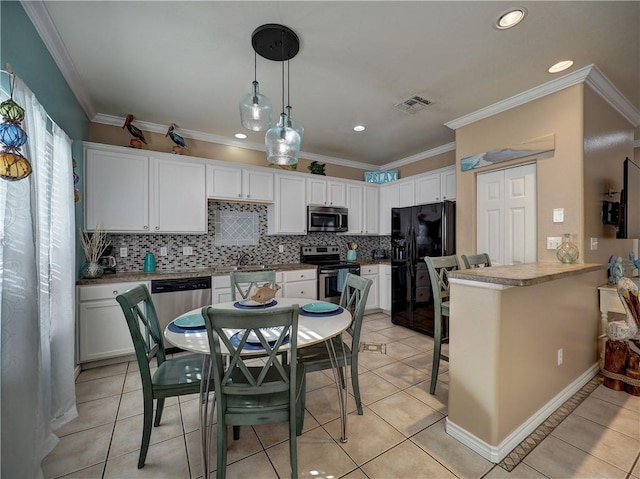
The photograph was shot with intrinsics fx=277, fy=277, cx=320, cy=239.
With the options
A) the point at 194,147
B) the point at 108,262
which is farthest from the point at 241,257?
the point at 194,147

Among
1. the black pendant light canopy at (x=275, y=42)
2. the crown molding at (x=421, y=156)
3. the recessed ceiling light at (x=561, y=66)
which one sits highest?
the recessed ceiling light at (x=561, y=66)

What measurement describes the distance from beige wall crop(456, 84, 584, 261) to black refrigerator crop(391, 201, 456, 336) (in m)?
0.78

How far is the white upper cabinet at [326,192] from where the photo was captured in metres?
4.36

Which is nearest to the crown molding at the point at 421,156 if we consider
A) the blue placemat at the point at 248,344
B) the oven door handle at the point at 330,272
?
the oven door handle at the point at 330,272

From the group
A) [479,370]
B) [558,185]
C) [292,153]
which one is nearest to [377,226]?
[558,185]

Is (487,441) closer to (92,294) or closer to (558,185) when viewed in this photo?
(558,185)

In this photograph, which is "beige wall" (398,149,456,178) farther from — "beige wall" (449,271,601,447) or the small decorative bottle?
"beige wall" (449,271,601,447)

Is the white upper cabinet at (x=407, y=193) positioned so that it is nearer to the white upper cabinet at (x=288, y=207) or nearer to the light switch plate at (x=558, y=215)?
the white upper cabinet at (x=288, y=207)

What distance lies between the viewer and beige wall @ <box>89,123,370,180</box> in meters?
3.28

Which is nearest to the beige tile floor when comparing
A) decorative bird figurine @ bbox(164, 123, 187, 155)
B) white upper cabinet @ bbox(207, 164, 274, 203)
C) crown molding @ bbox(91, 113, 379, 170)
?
white upper cabinet @ bbox(207, 164, 274, 203)

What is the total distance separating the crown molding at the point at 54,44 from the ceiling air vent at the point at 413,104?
9.48 feet

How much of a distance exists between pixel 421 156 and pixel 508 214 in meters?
2.08

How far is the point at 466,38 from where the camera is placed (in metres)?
2.02

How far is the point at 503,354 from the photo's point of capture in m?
1.59
